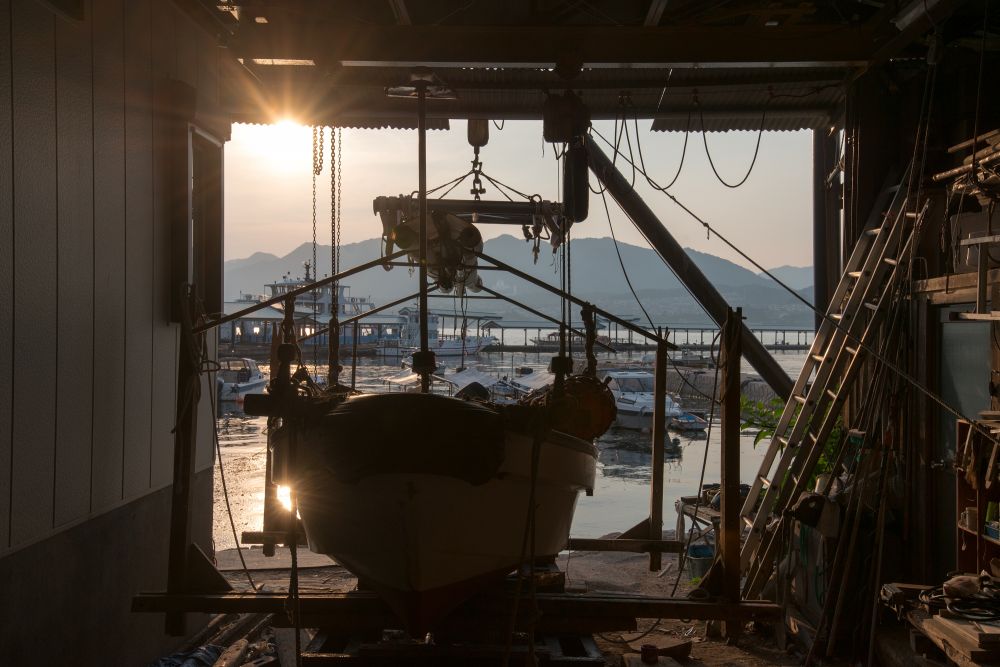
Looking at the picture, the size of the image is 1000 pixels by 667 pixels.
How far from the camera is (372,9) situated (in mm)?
6867

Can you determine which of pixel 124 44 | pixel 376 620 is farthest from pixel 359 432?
pixel 124 44

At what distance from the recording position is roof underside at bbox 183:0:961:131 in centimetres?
615

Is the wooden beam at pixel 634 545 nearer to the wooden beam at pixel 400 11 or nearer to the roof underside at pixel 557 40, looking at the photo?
the roof underside at pixel 557 40

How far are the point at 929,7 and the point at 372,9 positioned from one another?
4.18 meters

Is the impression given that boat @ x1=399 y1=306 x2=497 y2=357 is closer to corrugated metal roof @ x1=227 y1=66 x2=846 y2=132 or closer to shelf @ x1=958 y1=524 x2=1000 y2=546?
corrugated metal roof @ x1=227 y1=66 x2=846 y2=132

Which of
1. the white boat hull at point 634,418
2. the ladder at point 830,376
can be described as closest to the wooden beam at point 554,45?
the ladder at point 830,376

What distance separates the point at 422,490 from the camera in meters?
3.84

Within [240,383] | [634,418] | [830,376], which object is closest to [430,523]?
[830,376]

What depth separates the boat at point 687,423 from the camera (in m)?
29.7

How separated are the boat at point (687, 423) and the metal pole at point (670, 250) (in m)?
20.0

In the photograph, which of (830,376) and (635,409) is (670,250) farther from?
(635,409)

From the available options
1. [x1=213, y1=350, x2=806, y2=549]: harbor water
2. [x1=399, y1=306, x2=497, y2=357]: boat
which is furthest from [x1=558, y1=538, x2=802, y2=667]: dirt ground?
[x1=399, y1=306, x2=497, y2=357]: boat

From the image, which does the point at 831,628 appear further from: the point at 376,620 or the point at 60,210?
the point at 60,210

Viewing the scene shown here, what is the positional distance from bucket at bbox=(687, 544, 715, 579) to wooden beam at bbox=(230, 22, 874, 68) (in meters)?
4.55
